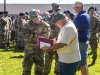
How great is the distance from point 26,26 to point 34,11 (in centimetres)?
44

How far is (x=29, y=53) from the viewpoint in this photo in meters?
9.16

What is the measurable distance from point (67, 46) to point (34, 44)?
5.88ft

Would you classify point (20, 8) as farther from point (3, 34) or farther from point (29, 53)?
point (29, 53)

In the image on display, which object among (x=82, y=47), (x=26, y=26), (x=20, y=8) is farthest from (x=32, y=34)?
(x=20, y=8)

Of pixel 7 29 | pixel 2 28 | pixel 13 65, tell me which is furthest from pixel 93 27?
pixel 7 29

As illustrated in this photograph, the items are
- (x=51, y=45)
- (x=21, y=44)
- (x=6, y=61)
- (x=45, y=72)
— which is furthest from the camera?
(x=21, y=44)

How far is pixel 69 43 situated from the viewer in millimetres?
7387

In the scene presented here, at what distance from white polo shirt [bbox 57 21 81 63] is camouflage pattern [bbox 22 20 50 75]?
5.19 ft

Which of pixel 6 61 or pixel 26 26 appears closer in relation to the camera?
pixel 26 26

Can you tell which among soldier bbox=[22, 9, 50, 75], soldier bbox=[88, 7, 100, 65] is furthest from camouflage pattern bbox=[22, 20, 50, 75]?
Result: soldier bbox=[88, 7, 100, 65]

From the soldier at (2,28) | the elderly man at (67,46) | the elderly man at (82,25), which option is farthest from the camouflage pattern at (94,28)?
the soldier at (2,28)

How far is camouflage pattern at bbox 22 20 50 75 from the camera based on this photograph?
9.05 meters

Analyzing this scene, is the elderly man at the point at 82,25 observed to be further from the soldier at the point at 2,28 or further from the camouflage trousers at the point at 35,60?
the soldier at the point at 2,28

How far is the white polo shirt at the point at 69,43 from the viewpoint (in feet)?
23.9
